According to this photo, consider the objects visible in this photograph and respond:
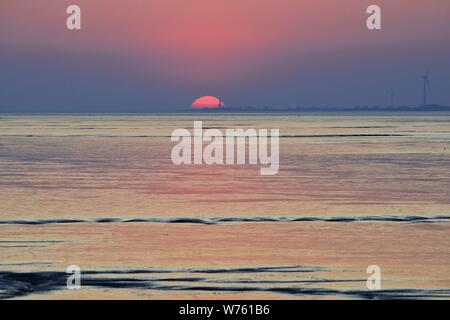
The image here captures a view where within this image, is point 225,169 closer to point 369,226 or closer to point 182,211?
point 182,211

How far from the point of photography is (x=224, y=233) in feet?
70.5

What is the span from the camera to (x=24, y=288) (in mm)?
15266

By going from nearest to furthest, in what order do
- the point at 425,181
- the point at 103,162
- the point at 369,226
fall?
1. the point at 369,226
2. the point at 425,181
3. the point at 103,162

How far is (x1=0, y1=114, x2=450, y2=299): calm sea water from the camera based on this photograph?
15.6 meters

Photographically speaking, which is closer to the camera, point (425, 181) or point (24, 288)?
point (24, 288)

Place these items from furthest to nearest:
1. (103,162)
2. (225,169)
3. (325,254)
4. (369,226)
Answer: (103,162), (225,169), (369,226), (325,254)

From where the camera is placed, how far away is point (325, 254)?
61.3ft

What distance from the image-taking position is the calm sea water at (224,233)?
15.6 meters

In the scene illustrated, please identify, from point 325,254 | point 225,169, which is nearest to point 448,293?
point 325,254

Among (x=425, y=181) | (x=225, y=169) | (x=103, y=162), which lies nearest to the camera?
(x=425, y=181)
